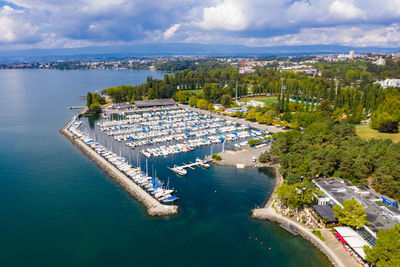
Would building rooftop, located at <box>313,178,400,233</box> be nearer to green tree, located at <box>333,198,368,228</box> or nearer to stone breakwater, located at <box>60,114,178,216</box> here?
green tree, located at <box>333,198,368,228</box>

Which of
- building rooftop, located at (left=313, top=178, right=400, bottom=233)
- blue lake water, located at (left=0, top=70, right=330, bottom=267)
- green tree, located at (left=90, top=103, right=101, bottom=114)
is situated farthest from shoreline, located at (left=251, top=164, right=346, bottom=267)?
green tree, located at (left=90, top=103, right=101, bottom=114)

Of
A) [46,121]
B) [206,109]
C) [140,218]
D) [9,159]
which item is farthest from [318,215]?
[46,121]

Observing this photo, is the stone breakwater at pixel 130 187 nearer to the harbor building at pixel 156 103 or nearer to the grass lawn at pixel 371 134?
the harbor building at pixel 156 103

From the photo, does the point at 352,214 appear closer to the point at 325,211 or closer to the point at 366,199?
the point at 325,211

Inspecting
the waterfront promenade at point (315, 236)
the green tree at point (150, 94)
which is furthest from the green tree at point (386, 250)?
the green tree at point (150, 94)

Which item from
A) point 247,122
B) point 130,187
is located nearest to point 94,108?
point 247,122

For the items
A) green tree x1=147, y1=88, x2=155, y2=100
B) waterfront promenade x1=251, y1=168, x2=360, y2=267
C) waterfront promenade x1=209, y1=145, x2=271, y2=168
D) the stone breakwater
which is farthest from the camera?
green tree x1=147, y1=88, x2=155, y2=100
